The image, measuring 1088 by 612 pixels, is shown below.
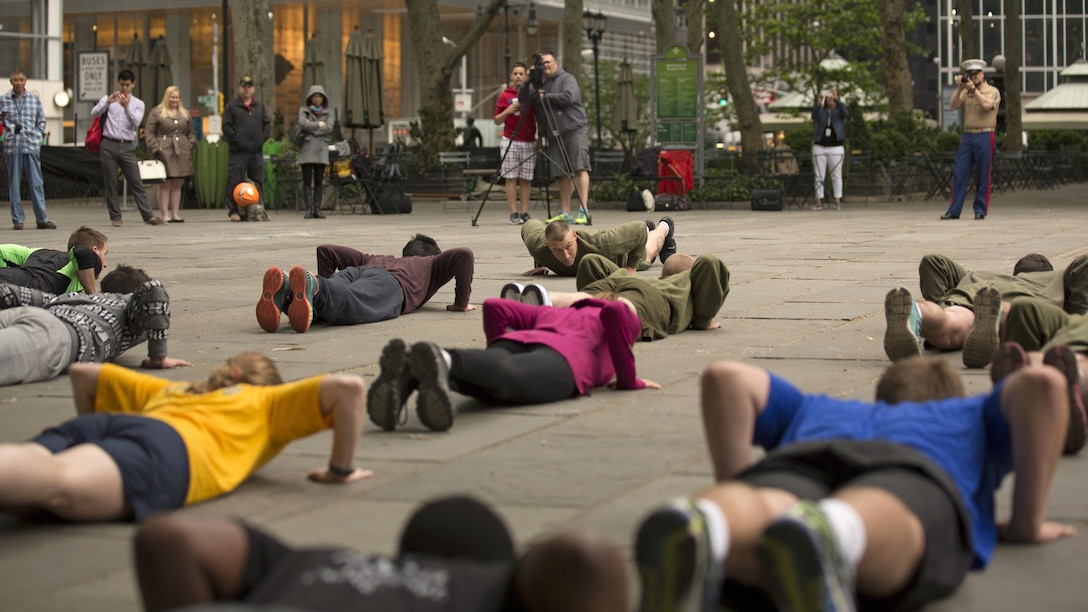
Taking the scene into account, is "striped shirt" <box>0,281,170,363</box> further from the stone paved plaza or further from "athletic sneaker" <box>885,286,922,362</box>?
"athletic sneaker" <box>885,286,922,362</box>

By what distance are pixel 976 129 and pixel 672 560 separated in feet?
53.6

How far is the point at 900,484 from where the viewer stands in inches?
122

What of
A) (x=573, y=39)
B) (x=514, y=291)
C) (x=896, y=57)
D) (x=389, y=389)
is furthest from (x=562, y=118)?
(x=896, y=57)

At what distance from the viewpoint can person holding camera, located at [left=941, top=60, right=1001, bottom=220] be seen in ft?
57.2

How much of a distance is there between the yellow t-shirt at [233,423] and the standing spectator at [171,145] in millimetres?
15744

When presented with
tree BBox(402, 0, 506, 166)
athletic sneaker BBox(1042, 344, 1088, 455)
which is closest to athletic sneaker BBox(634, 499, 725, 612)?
A: athletic sneaker BBox(1042, 344, 1088, 455)

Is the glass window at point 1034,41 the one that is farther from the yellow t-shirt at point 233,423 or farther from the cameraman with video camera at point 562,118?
the yellow t-shirt at point 233,423

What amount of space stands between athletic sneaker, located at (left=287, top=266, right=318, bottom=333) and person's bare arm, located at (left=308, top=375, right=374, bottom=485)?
3.52 metres

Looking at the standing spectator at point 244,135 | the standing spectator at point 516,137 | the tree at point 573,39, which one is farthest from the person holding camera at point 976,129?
the tree at point 573,39

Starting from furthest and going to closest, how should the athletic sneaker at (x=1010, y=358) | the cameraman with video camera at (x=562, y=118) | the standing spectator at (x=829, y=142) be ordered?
1. the standing spectator at (x=829, y=142)
2. the cameraman with video camera at (x=562, y=118)
3. the athletic sneaker at (x=1010, y=358)

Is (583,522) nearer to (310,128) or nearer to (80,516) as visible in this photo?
(80,516)

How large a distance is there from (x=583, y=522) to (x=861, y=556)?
3.48 ft

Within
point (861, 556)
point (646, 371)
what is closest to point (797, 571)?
point (861, 556)

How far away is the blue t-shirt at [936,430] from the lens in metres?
3.43
